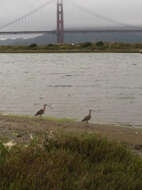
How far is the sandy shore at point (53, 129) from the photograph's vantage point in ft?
22.0

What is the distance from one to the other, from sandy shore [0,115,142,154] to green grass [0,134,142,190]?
7.20 feet

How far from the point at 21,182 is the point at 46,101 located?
10144 millimetres

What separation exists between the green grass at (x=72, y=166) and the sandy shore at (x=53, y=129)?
2196 millimetres

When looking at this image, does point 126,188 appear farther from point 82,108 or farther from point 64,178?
point 82,108

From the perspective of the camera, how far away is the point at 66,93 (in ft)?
48.9

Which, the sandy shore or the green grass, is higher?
the green grass

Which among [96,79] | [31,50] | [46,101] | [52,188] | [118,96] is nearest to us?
[52,188]

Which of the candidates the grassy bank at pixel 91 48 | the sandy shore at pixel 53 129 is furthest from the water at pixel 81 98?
the grassy bank at pixel 91 48

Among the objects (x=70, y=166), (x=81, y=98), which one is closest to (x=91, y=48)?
(x=81, y=98)

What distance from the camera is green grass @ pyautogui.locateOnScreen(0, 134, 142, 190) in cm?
301

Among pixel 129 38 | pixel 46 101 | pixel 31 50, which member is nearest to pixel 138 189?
pixel 46 101

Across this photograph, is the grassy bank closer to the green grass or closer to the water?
the water

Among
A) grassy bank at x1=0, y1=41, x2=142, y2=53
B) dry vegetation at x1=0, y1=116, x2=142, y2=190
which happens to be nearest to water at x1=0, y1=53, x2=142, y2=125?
dry vegetation at x1=0, y1=116, x2=142, y2=190

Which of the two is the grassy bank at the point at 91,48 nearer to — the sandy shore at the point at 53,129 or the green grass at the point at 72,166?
the sandy shore at the point at 53,129
